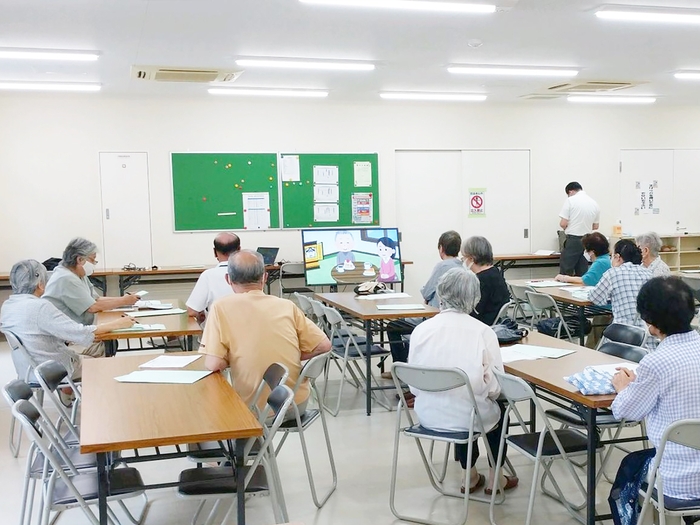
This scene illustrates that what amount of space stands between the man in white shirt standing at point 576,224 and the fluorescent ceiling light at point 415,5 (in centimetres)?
464

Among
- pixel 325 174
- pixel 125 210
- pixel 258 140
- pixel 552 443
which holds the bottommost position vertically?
pixel 552 443

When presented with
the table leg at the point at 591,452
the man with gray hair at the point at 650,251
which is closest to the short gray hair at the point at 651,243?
the man with gray hair at the point at 650,251

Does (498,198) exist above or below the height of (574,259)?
above

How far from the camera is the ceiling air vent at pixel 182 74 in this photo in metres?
6.96

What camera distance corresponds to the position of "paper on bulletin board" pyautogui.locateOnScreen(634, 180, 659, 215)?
10.3 meters

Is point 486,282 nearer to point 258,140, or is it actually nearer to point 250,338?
point 250,338

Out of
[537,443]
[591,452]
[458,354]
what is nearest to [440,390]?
[458,354]

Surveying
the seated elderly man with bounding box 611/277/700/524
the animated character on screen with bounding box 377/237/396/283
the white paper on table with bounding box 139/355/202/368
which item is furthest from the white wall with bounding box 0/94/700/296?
the seated elderly man with bounding box 611/277/700/524

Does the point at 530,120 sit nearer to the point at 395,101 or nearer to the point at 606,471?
the point at 395,101

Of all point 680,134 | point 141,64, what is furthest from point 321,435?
point 680,134

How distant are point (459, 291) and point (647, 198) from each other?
819cm

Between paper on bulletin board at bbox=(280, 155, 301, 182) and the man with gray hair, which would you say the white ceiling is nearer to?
paper on bulletin board at bbox=(280, 155, 301, 182)

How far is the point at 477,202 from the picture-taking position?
9836mm

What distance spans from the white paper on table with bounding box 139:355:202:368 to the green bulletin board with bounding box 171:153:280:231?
18.0ft
